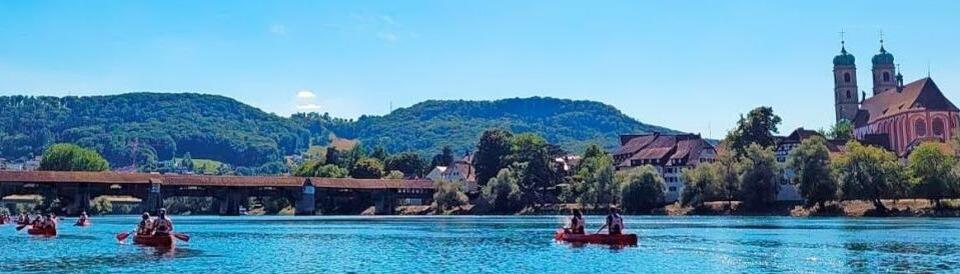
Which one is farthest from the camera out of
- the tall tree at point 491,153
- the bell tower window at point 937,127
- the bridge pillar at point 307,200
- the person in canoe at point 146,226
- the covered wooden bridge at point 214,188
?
the tall tree at point 491,153

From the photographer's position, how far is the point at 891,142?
492 ft

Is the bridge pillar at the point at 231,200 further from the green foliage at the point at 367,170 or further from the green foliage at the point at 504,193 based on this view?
the green foliage at the point at 367,170

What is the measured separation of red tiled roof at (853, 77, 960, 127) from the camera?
145 m

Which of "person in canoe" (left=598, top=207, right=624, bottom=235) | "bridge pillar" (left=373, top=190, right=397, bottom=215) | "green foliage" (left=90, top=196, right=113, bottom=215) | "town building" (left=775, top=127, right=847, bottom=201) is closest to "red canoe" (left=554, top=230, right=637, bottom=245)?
"person in canoe" (left=598, top=207, right=624, bottom=235)

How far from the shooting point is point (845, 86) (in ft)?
614

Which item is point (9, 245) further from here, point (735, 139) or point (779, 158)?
point (779, 158)

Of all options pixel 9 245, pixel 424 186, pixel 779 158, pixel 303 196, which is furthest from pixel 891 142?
pixel 9 245

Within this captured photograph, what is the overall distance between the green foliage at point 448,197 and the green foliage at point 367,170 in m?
32.1

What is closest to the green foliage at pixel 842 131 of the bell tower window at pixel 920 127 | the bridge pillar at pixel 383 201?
the bell tower window at pixel 920 127

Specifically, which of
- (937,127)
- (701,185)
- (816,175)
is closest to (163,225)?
(816,175)

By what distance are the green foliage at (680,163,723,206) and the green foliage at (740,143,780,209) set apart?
3.69 m

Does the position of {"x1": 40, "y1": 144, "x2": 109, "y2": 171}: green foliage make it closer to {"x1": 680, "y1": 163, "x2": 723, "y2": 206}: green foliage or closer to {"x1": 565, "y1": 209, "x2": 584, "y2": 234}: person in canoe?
{"x1": 680, "y1": 163, "x2": 723, "y2": 206}: green foliage

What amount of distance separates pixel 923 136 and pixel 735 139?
37.6 m

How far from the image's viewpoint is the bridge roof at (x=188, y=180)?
387ft
